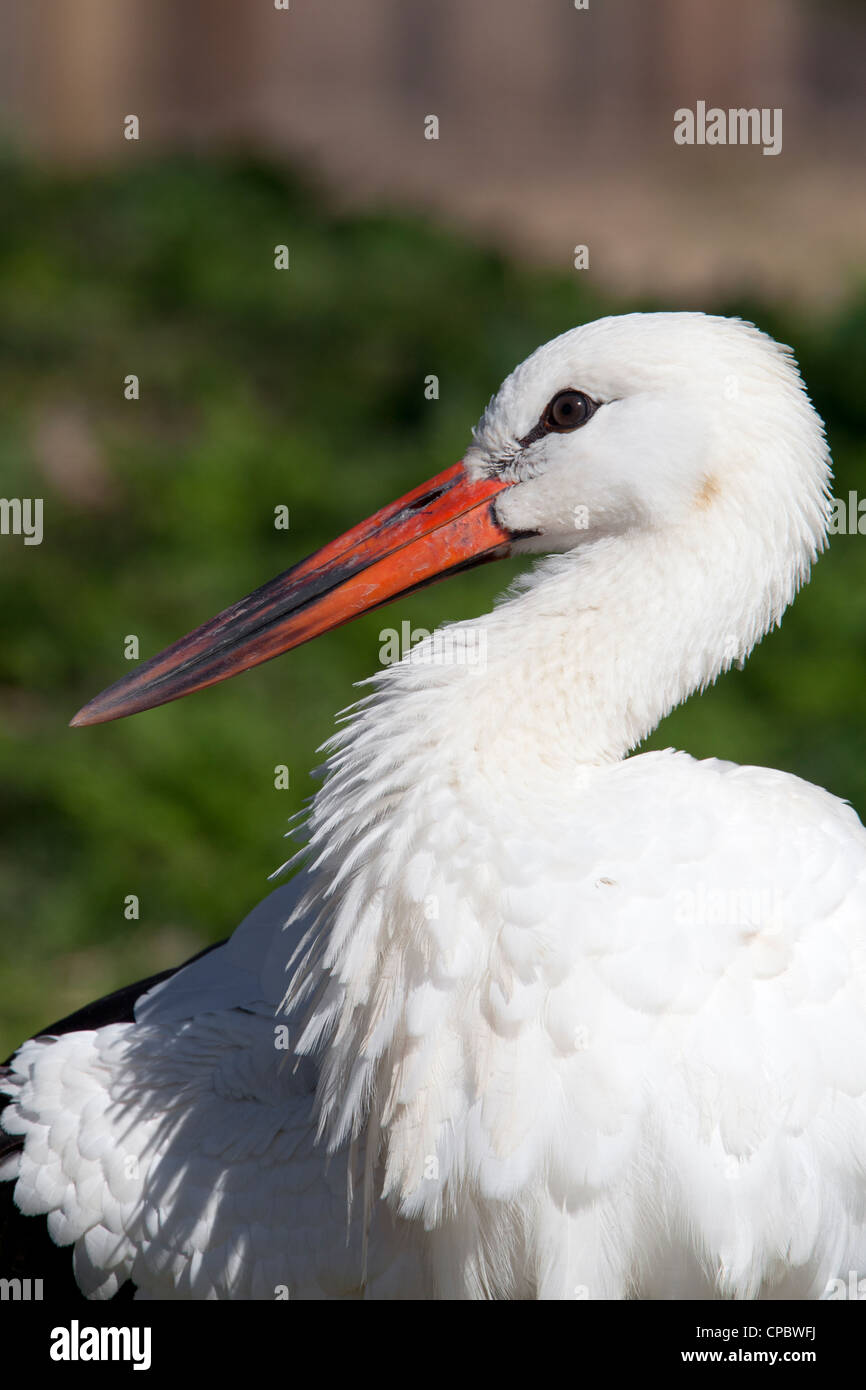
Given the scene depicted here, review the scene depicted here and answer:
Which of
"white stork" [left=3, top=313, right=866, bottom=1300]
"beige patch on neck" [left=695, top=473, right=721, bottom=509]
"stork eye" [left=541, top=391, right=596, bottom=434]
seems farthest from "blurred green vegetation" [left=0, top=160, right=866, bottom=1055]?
"beige patch on neck" [left=695, top=473, right=721, bottom=509]

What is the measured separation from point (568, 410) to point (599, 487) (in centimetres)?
13

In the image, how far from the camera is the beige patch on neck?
2.20m

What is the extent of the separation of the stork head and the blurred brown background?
20.6ft

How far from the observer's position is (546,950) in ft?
6.68

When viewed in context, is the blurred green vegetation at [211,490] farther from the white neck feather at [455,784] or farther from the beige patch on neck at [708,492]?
the beige patch on neck at [708,492]

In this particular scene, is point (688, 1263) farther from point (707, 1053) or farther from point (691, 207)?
point (691, 207)

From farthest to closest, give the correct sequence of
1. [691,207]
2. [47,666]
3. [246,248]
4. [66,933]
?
[691,207]
[246,248]
[47,666]
[66,933]

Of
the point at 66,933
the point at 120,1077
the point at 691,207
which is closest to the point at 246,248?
the point at 691,207

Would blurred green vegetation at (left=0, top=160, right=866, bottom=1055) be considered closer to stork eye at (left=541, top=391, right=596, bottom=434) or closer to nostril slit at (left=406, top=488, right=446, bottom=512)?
nostril slit at (left=406, top=488, right=446, bottom=512)

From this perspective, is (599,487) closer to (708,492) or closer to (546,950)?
(708,492)

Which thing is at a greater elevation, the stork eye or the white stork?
the stork eye

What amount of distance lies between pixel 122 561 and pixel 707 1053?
3777 mm
